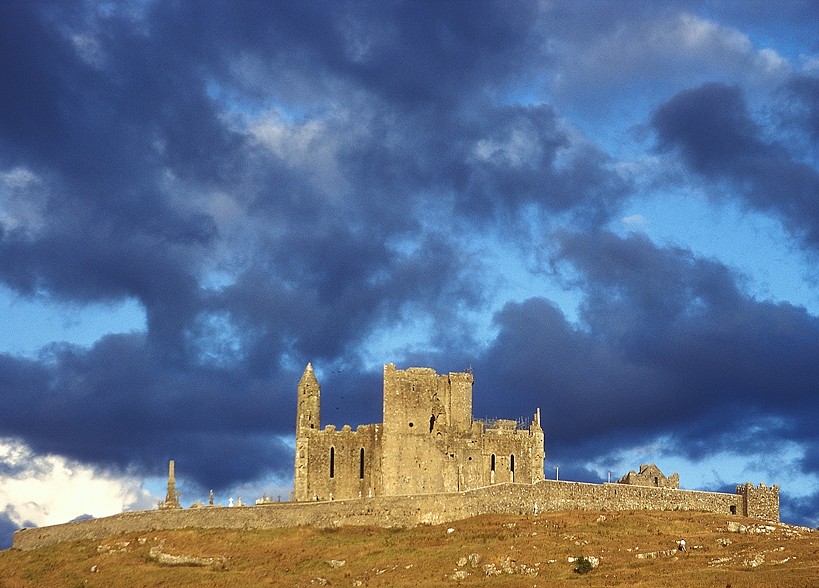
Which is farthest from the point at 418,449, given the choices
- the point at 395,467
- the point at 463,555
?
the point at 463,555

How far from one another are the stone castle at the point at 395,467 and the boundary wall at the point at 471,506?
0.38ft

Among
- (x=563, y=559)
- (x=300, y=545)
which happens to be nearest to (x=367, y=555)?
(x=300, y=545)

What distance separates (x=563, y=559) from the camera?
103500 mm

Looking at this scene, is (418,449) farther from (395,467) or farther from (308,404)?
(308,404)

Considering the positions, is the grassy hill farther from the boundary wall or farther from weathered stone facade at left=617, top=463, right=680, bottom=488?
weathered stone facade at left=617, top=463, right=680, bottom=488

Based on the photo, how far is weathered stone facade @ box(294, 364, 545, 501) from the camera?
431ft

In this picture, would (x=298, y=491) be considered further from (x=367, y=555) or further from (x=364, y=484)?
(x=367, y=555)

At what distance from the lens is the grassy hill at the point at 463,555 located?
9938 cm

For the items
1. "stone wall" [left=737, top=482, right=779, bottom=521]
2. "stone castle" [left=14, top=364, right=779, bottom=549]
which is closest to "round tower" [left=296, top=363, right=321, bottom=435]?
"stone castle" [left=14, top=364, right=779, bottom=549]

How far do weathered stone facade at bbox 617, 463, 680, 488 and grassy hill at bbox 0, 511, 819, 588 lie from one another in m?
18.4

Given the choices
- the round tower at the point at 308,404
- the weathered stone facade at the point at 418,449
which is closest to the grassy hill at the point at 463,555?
the weathered stone facade at the point at 418,449

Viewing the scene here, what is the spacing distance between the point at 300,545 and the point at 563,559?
2269 centimetres

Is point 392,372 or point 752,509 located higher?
point 392,372

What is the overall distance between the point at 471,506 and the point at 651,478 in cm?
2490
